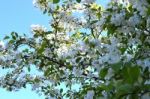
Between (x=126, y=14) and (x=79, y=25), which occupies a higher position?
(x=79, y=25)

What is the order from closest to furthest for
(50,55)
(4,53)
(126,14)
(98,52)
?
1. (126,14)
2. (98,52)
3. (50,55)
4. (4,53)

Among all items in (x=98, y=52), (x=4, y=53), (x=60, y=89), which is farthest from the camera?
(x=60, y=89)

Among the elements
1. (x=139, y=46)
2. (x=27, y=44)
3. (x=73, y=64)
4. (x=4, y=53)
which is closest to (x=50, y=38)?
(x=27, y=44)

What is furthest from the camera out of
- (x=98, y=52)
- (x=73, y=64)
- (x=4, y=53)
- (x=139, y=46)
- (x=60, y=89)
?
(x=60, y=89)

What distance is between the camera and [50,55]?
8477mm

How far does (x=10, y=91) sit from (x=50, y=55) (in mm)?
2050

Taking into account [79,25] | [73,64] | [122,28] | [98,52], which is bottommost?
[122,28]

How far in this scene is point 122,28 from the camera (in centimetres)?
479

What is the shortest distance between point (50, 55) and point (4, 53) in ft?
4.17

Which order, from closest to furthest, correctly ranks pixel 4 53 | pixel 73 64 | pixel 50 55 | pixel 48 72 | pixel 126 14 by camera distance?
1. pixel 126 14
2. pixel 73 64
3. pixel 48 72
4. pixel 50 55
5. pixel 4 53

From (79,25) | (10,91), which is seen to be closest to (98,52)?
(79,25)

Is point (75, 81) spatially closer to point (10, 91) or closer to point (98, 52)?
point (10, 91)

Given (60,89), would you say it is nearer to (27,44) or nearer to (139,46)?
(27,44)

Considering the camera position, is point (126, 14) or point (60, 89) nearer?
point (126, 14)
